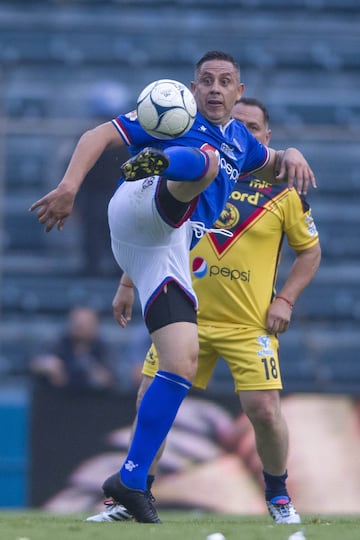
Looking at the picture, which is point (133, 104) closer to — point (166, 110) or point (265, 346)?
point (265, 346)

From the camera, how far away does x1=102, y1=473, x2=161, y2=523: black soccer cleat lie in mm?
5043

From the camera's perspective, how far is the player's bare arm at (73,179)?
16.1 feet

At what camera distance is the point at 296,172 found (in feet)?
18.4

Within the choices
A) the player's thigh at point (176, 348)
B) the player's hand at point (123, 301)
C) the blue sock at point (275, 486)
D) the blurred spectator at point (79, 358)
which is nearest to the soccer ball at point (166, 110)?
the player's thigh at point (176, 348)

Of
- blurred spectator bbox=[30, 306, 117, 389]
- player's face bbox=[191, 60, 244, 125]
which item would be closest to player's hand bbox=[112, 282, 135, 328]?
player's face bbox=[191, 60, 244, 125]

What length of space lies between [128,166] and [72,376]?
17.9 ft

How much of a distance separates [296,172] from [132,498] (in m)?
1.65

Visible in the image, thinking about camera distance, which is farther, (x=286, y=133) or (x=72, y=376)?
(x=286, y=133)

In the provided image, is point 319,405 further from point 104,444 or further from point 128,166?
point 128,166

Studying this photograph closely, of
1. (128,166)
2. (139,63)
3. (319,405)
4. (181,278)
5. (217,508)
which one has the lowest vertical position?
(217,508)

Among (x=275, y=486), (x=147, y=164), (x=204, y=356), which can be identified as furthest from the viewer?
(x=204, y=356)

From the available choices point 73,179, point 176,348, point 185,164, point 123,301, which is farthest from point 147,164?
point 123,301

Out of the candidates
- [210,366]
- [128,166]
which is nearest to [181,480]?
[210,366]

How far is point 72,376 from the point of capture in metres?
10.1
